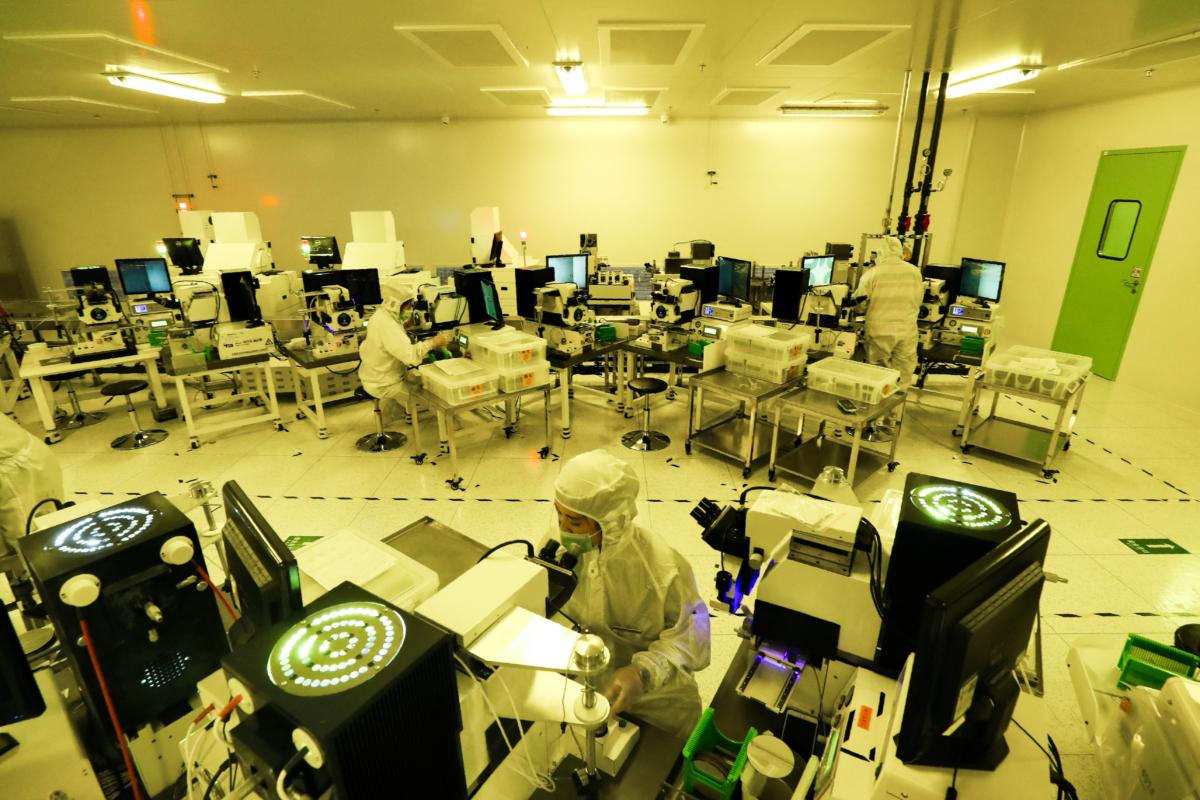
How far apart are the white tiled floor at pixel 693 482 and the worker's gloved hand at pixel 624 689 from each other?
1.30 metres

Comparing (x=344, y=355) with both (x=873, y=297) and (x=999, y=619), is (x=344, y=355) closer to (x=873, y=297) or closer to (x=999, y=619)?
Answer: (x=873, y=297)

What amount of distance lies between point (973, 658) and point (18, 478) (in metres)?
3.47

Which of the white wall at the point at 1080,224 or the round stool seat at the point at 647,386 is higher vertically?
the white wall at the point at 1080,224

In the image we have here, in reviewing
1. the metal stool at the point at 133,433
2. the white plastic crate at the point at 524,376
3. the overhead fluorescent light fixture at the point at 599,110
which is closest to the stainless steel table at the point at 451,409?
the white plastic crate at the point at 524,376

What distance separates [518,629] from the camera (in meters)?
1.08

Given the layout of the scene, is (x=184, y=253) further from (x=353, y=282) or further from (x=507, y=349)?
(x=507, y=349)

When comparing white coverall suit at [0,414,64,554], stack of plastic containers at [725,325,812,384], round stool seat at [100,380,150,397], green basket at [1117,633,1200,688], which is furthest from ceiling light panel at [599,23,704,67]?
round stool seat at [100,380,150,397]

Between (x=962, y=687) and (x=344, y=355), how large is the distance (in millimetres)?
5151

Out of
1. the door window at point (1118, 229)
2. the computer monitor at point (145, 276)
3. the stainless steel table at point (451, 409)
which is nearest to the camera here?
the stainless steel table at point (451, 409)

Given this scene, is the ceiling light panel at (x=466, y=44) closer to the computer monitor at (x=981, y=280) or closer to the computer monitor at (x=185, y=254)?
the computer monitor at (x=185, y=254)

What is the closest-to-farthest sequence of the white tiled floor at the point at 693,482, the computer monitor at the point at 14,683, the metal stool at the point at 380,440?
the computer monitor at the point at 14,683 → the white tiled floor at the point at 693,482 → the metal stool at the point at 380,440

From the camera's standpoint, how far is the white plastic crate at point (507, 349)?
14.1 feet

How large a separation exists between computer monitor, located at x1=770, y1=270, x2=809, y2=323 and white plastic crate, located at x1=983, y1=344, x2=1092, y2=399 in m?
1.57

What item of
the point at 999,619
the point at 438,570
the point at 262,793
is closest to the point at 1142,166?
the point at 999,619
